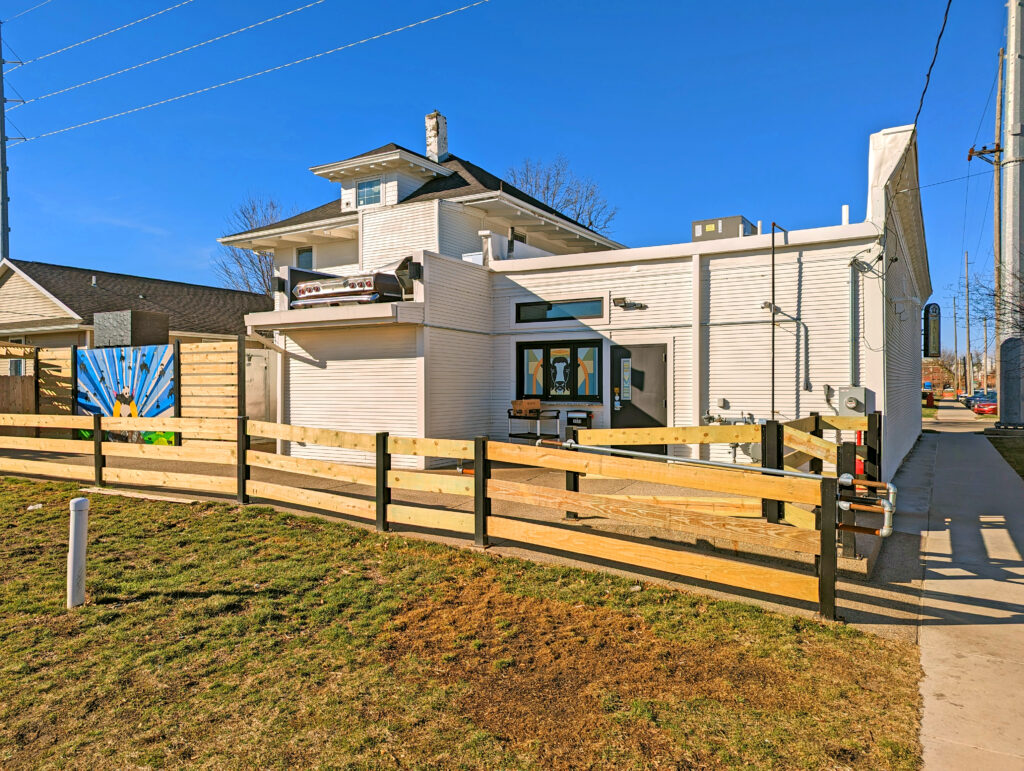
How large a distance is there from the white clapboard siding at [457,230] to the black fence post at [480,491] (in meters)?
11.4

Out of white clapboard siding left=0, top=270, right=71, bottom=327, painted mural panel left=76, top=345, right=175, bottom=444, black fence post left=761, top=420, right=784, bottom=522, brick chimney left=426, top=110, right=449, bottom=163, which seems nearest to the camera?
black fence post left=761, top=420, right=784, bottom=522

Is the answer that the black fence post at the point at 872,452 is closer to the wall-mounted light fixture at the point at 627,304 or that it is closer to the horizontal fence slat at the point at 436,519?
the horizontal fence slat at the point at 436,519

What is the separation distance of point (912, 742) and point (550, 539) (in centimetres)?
308

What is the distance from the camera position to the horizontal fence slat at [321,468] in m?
6.84

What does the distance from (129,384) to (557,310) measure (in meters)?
9.24

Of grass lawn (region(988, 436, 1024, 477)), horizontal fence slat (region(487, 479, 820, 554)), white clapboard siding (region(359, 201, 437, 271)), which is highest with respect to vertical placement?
white clapboard siding (region(359, 201, 437, 271))

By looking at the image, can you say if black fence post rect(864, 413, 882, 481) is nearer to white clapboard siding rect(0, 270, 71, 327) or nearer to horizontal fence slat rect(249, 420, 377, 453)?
horizontal fence slat rect(249, 420, 377, 453)

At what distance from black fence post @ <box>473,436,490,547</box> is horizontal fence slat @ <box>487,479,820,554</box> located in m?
0.08

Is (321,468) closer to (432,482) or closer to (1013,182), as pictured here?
(432,482)

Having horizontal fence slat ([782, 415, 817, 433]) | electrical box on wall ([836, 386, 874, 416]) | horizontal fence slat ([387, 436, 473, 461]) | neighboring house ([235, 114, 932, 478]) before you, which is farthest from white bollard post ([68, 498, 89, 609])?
electrical box on wall ([836, 386, 874, 416])

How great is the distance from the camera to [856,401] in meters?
9.92

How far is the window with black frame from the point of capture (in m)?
12.8

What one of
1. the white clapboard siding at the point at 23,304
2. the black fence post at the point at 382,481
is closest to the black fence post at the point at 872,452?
the black fence post at the point at 382,481

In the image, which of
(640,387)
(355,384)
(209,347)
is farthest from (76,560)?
(640,387)
